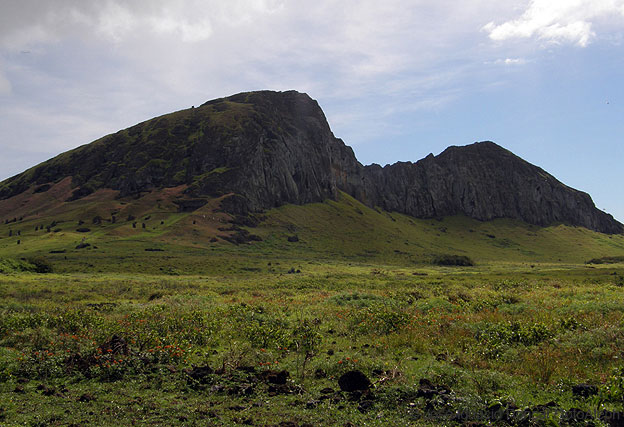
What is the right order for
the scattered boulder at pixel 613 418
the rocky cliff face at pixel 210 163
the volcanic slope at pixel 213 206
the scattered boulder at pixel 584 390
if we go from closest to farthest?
the scattered boulder at pixel 613 418 → the scattered boulder at pixel 584 390 → the volcanic slope at pixel 213 206 → the rocky cliff face at pixel 210 163

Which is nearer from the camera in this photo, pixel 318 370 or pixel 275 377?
pixel 275 377

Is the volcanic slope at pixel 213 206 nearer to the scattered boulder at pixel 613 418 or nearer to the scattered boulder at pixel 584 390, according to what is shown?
the scattered boulder at pixel 584 390

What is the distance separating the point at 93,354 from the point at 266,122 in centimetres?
18349

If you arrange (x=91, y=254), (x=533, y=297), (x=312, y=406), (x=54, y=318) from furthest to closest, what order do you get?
(x=91, y=254)
(x=533, y=297)
(x=54, y=318)
(x=312, y=406)

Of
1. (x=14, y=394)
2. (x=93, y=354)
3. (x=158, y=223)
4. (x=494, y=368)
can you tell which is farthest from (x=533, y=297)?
(x=158, y=223)

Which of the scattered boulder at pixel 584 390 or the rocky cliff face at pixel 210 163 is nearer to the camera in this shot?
the scattered boulder at pixel 584 390

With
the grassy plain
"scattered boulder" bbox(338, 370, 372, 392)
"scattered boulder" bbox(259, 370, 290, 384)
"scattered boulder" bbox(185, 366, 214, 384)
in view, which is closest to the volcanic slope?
the grassy plain

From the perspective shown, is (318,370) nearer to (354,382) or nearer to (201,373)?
(354,382)

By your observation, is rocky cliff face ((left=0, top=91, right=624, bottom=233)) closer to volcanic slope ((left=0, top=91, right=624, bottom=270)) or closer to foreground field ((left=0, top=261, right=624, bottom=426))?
volcanic slope ((left=0, top=91, right=624, bottom=270))

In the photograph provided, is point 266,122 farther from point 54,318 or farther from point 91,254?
point 54,318

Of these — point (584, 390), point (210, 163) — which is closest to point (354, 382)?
Answer: point (584, 390)

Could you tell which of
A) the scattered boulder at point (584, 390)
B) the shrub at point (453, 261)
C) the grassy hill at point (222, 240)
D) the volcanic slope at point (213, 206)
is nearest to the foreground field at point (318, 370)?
the scattered boulder at point (584, 390)

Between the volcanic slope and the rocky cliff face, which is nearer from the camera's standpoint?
the volcanic slope

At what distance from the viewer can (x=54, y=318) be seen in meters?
17.1
